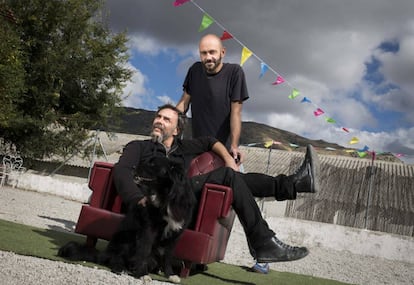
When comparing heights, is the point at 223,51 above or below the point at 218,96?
above

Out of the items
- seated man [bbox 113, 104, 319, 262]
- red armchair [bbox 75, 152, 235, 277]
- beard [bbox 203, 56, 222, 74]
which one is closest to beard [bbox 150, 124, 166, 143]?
seated man [bbox 113, 104, 319, 262]

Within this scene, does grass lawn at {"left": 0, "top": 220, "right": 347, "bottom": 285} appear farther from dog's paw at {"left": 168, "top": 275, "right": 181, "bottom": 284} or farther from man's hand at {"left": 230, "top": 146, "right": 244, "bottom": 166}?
man's hand at {"left": 230, "top": 146, "right": 244, "bottom": 166}

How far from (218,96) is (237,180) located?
39.5 inches

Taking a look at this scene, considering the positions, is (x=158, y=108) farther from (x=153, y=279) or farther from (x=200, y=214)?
(x=153, y=279)

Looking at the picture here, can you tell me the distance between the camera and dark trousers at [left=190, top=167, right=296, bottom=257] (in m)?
3.21

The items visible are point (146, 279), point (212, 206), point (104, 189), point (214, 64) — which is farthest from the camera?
point (214, 64)

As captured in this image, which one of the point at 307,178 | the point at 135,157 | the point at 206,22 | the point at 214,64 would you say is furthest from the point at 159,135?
the point at 206,22

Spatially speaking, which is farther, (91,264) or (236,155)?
(236,155)

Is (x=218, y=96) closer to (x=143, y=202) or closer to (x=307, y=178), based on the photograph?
(x=307, y=178)

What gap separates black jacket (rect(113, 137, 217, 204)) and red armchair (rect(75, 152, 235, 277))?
0.47 feet

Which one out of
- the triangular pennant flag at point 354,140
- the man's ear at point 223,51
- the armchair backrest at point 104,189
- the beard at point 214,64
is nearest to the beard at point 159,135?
the armchair backrest at point 104,189

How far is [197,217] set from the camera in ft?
10.9

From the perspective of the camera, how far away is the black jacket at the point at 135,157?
10.8ft

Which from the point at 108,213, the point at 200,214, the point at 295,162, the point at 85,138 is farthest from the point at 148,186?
the point at 85,138
